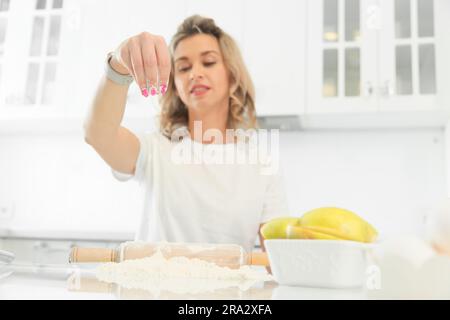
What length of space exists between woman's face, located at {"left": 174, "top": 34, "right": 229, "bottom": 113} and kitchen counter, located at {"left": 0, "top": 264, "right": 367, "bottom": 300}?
28.5 inches

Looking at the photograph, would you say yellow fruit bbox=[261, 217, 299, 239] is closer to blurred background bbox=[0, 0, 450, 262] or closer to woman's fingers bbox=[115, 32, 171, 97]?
woman's fingers bbox=[115, 32, 171, 97]

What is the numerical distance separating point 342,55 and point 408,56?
0.22 metres

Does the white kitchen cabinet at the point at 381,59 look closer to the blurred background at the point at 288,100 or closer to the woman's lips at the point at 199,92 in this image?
the blurred background at the point at 288,100

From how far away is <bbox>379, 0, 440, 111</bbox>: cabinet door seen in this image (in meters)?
1.67

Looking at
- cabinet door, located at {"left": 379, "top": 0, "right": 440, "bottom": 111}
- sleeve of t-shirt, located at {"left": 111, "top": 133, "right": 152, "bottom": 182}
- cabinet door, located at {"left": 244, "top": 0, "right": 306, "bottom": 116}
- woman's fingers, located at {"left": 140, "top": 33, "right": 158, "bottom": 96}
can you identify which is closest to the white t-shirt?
sleeve of t-shirt, located at {"left": 111, "top": 133, "right": 152, "bottom": 182}

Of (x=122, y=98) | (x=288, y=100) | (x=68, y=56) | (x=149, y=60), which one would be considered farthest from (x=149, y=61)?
(x=68, y=56)

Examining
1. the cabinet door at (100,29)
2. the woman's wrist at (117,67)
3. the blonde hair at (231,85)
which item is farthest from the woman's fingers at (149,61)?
the cabinet door at (100,29)

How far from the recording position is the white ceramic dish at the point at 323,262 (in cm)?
39

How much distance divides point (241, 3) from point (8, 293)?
1664 mm

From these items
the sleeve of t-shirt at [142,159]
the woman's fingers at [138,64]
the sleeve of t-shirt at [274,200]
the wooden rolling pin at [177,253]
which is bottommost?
the wooden rolling pin at [177,253]

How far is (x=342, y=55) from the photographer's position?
5.83 ft

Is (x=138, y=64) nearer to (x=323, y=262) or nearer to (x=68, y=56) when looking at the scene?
(x=323, y=262)

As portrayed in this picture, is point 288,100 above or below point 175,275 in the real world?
above

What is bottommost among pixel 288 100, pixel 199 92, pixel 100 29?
pixel 199 92
